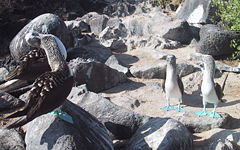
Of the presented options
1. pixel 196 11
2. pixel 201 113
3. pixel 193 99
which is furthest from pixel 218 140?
pixel 196 11

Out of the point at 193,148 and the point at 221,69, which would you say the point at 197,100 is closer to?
the point at 221,69

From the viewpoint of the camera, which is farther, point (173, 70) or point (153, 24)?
point (153, 24)

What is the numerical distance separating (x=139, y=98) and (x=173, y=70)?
41.6 inches

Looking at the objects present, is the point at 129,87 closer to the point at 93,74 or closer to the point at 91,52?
the point at 93,74

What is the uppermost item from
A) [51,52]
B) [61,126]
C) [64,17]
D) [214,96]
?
[51,52]

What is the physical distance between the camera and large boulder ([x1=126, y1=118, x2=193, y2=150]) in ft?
16.2

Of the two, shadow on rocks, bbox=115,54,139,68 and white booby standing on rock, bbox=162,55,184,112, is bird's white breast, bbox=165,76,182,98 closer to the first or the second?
white booby standing on rock, bbox=162,55,184,112

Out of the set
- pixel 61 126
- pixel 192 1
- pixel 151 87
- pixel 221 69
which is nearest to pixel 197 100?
pixel 151 87

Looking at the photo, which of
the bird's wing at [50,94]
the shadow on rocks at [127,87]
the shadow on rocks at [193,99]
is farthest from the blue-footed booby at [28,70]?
the shadow on rocks at [193,99]

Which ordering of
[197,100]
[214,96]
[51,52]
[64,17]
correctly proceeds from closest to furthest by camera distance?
[51,52], [214,96], [197,100], [64,17]

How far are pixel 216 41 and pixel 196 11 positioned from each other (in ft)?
6.87

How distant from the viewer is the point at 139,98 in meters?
7.51

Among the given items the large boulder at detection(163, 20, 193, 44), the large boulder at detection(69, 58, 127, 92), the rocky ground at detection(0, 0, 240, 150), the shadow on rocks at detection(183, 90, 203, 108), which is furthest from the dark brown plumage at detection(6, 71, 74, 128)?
the large boulder at detection(163, 20, 193, 44)

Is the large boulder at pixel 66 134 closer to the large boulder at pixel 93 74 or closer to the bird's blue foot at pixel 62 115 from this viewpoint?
the bird's blue foot at pixel 62 115
